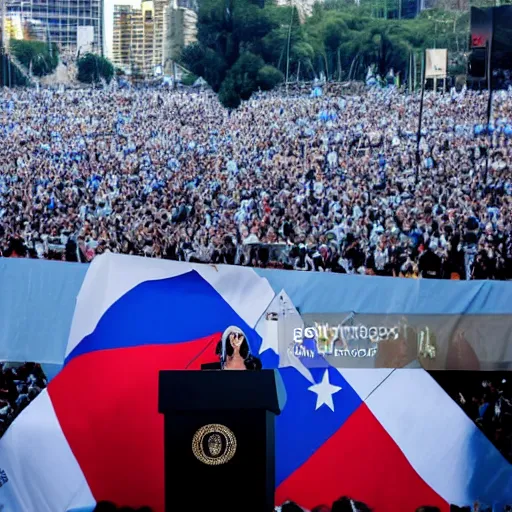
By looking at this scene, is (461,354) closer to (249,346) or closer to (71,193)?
(249,346)

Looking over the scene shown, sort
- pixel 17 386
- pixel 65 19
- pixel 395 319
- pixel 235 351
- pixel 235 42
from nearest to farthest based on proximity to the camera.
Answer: pixel 235 351, pixel 395 319, pixel 17 386, pixel 235 42, pixel 65 19

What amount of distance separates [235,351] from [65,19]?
2.43 meters

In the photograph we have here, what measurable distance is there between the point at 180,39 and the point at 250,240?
1297 millimetres

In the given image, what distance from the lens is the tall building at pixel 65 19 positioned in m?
6.47

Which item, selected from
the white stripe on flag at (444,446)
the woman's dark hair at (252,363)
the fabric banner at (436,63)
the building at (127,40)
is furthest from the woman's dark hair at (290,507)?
the building at (127,40)

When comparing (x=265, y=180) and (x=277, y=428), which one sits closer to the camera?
(x=277, y=428)

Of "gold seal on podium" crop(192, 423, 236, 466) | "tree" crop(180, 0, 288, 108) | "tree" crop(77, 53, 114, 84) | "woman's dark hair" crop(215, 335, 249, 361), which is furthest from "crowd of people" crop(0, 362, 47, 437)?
"gold seal on podium" crop(192, 423, 236, 466)

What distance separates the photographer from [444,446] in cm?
545

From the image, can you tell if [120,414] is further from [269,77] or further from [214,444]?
[269,77]

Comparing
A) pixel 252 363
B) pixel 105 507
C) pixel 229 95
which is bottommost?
pixel 105 507

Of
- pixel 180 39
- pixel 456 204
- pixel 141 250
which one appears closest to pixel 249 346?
pixel 141 250

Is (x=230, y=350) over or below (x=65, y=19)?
below

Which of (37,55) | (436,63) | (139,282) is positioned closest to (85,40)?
(37,55)

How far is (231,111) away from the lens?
250 inches
